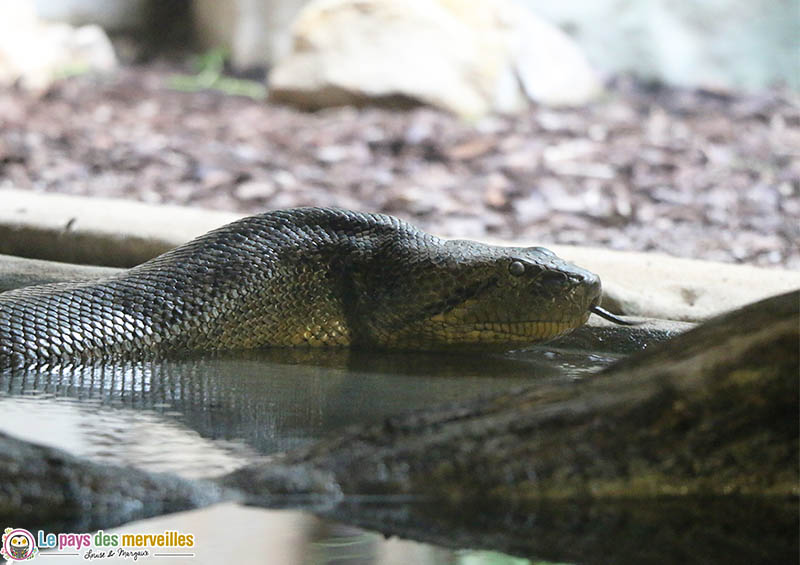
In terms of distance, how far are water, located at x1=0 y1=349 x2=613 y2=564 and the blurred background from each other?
2.99 metres

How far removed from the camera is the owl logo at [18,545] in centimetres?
211

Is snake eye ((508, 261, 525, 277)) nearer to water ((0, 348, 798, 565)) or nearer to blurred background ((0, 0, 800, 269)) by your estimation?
water ((0, 348, 798, 565))

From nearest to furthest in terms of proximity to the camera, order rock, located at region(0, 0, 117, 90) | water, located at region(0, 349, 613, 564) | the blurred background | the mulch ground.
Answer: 1. water, located at region(0, 349, 613, 564)
2. the mulch ground
3. the blurred background
4. rock, located at region(0, 0, 117, 90)

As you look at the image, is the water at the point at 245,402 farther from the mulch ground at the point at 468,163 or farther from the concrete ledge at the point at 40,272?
the mulch ground at the point at 468,163

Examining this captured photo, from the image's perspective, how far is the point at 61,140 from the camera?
339 inches

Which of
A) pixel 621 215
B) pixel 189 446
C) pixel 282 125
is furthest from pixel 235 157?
pixel 189 446

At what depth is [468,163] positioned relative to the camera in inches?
329

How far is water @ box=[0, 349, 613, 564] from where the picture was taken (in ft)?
8.23

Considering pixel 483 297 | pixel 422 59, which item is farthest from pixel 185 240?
pixel 422 59

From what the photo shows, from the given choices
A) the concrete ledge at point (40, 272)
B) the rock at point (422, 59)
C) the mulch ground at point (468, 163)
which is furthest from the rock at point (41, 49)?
the concrete ledge at point (40, 272)

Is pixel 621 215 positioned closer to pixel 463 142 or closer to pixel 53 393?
pixel 463 142

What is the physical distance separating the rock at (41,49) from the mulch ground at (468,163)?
57cm

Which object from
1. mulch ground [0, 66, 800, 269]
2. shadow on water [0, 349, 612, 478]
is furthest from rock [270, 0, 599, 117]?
shadow on water [0, 349, 612, 478]

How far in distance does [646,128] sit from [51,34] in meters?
5.65
